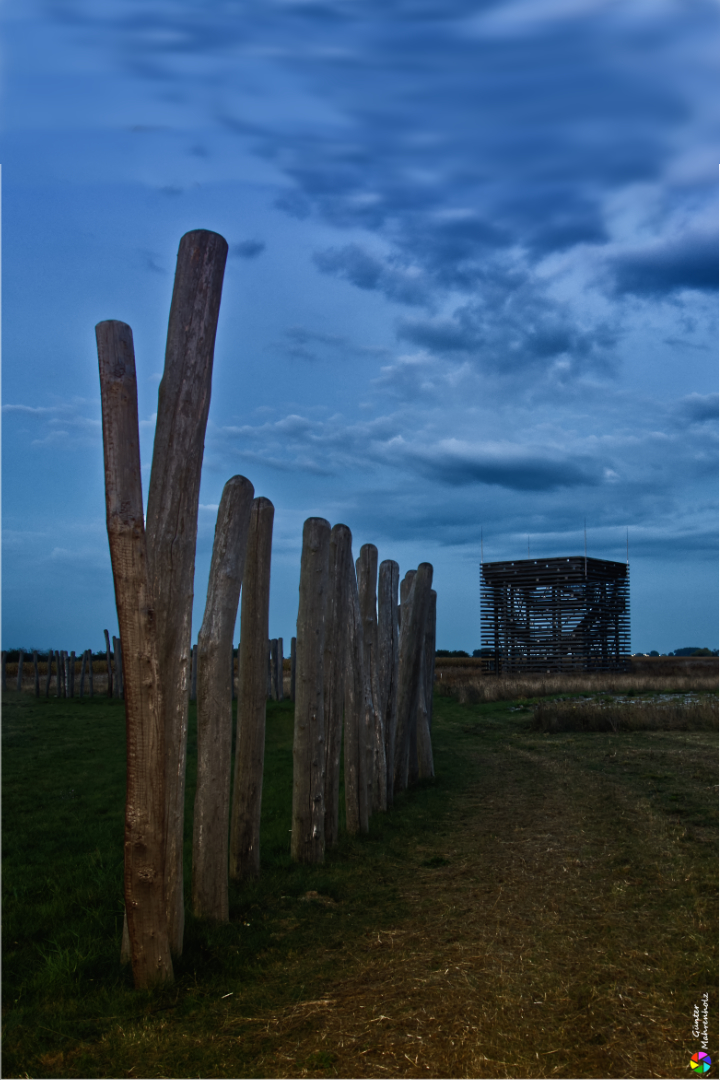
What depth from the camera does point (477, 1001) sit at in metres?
3.62

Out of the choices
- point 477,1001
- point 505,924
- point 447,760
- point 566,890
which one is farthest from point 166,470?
point 447,760

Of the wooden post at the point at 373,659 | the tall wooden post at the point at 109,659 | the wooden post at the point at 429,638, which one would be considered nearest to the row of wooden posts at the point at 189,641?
the wooden post at the point at 373,659

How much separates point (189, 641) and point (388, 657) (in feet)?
14.5

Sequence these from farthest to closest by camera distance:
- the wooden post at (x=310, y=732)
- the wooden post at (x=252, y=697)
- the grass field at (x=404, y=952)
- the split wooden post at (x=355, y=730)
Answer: the split wooden post at (x=355, y=730), the wooden post at (x=310, y=732), the wooden post at (x=252, y=697), the grass field at (x=404, y=952)

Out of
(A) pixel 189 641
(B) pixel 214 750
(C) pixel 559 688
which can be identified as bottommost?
(C) pixel 559 688

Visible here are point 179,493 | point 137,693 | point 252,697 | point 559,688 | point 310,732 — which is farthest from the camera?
point 559,688

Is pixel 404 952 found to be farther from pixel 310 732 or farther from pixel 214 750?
pixel 310 732

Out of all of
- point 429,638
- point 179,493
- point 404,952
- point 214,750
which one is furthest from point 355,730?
point 429,638

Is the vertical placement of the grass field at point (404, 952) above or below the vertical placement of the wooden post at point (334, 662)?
below

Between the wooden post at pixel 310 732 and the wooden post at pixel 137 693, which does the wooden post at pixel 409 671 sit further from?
the wooden post at pixel 137 693

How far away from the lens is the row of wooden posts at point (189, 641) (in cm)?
394

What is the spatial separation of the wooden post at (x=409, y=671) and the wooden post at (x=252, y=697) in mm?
3615

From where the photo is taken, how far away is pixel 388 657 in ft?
27.5

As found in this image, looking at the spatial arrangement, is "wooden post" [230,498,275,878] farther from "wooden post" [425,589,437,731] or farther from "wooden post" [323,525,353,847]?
"wooden post" [425,589,437,731]
